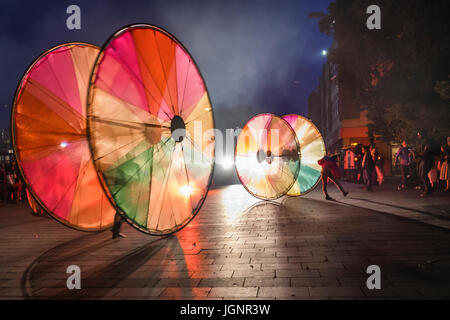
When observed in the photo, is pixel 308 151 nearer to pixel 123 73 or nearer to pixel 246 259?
pixel 246 259

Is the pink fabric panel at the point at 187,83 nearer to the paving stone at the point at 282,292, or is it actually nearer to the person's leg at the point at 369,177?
the paving stone at the point at 282,292

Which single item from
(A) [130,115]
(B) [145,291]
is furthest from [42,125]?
(B) [145,291]

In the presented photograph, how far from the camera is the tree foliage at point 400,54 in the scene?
11.1 metres

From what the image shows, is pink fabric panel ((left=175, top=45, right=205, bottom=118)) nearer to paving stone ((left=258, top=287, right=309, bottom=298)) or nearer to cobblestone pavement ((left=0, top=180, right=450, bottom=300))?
cobblestone pavement ((left=0, top=180, right=450, bottom=300))

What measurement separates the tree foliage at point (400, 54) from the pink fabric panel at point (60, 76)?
11396mm

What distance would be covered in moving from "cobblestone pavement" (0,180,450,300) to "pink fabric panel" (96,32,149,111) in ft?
7.72

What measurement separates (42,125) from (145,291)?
384cm

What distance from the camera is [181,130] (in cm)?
541

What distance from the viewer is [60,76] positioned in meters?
5.92

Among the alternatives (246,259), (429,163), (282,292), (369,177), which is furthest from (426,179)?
(282,292)

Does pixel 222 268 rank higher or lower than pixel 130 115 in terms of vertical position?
lower

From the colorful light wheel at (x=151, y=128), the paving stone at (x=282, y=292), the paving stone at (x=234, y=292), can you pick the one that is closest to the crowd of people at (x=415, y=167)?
the colorful light wheel at (x=151, y=128)

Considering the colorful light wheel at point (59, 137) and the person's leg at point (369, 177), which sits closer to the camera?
the colorful light wheel at point (59, 137)
